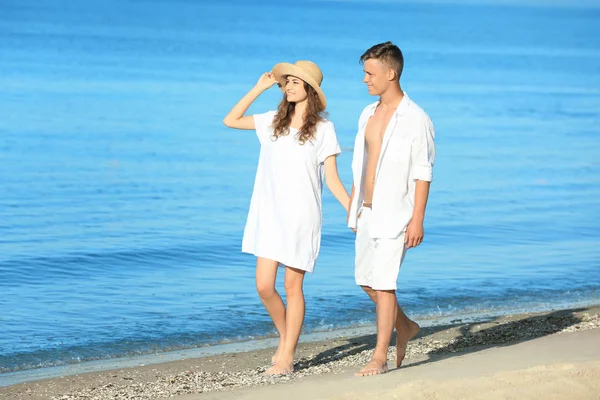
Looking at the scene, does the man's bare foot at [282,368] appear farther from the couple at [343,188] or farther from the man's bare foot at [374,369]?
the man's bare foot at [374,369]

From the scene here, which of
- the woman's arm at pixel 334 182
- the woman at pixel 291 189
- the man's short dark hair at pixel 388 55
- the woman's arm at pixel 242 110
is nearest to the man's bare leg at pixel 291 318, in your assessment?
the woman at pixel 291 189

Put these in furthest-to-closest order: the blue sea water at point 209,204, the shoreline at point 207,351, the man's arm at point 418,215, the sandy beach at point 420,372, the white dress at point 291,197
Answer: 1. the blue sea water at point 209,204
2. the shoreline at point 207,351
3. the white dress at point 291,197
4. the man's arm at point 418,215
5. the sandy beach at point 420,372

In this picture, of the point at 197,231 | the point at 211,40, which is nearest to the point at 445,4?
the point at 211,40

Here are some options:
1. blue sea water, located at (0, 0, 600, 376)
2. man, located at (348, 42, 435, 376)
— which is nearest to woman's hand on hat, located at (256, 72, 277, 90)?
man, located at (348, 42, 435, 376)

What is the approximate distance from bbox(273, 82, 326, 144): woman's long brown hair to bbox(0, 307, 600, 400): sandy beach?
1.40m

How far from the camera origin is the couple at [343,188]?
22.4ft

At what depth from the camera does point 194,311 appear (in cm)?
1035

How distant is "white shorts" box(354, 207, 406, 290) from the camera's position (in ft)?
22.4

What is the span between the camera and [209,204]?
50.9 ft

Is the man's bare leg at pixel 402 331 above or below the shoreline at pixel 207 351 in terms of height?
above

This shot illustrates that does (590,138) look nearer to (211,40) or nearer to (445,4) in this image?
(211,40)

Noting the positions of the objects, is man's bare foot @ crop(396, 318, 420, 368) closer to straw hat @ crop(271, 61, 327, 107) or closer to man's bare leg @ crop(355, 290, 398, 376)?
man's bare leg @ crop(355, 290, 398, 376)

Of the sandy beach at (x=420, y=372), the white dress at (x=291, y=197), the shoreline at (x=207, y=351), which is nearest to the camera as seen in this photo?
the sandy beach at (x=420, y=372)

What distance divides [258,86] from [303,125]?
47 centimetres
